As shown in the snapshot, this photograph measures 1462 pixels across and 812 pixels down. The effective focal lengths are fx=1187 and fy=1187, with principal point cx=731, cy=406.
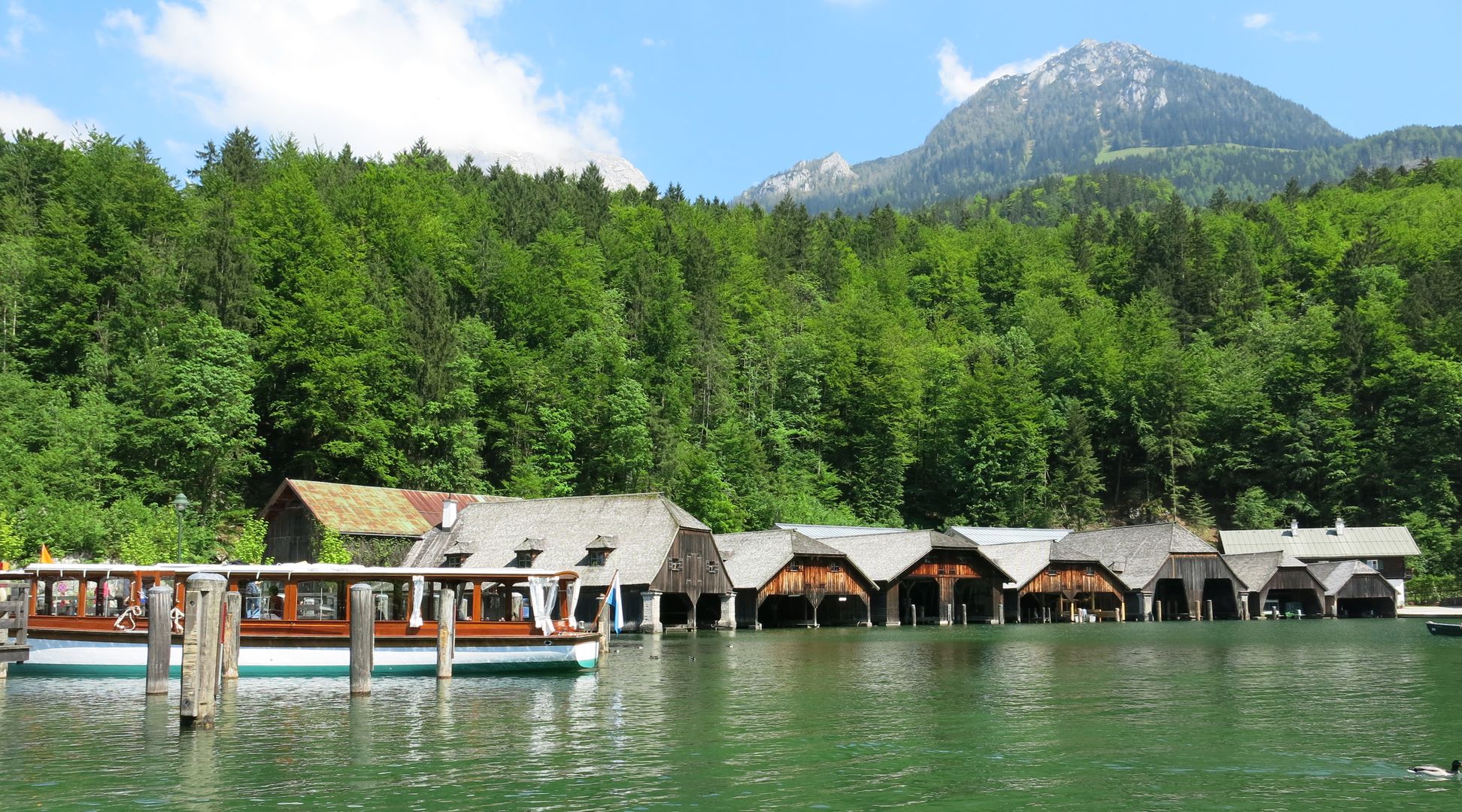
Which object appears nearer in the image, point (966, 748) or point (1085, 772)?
point (1085, 772)

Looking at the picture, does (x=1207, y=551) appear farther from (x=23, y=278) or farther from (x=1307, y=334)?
(x=23, y=278)

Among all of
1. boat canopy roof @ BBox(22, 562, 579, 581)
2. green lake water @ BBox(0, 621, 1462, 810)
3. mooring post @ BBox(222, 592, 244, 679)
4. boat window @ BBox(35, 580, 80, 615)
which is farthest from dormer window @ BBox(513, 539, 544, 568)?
mooring post @ BBox(222, 592, 244, 679)

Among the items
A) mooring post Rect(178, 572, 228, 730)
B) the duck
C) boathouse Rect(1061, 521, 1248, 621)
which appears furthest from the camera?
boathouse Rect(1061, 521, 1248, 621)

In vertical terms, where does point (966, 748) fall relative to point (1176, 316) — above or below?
below

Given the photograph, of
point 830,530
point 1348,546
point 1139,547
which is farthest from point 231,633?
point 1348,546

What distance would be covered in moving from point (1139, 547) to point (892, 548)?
65.8ft

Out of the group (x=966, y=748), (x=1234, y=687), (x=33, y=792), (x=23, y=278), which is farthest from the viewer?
(x=23, y=278)

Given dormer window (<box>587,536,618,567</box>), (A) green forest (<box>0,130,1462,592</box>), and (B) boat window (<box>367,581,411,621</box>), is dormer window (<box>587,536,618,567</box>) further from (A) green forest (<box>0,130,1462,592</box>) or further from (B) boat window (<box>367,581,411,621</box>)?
(B) boat window (<box>367,581,411,621</box>)

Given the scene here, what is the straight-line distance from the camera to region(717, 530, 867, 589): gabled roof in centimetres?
6456

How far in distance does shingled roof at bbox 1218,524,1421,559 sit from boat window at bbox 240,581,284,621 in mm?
78329

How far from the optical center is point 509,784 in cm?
1630

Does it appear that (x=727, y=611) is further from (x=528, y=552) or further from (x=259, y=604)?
(x=259, y=604)

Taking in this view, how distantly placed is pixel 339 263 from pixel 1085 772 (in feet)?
215

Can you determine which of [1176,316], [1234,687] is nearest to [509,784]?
[1234,687]
